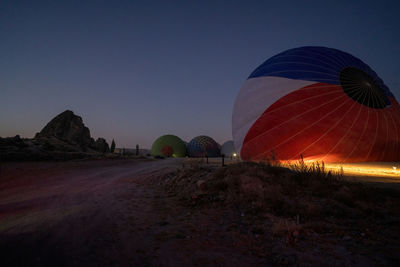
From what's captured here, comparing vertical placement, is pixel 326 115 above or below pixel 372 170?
above

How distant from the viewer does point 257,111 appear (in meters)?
10.0

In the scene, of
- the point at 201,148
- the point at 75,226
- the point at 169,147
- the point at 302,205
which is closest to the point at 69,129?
the point at 169,147

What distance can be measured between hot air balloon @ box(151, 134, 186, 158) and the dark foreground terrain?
3275cm

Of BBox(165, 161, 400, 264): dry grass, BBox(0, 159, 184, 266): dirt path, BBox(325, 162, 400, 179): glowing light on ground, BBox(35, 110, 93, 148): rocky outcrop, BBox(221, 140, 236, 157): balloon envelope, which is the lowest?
BBox(0, 159, 184, 266): dirt path

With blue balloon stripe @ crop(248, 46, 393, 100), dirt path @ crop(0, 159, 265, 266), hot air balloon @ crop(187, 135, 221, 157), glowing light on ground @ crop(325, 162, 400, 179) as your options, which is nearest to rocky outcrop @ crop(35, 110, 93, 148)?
hot air balloon @ crop(187, 135, 221, 157)

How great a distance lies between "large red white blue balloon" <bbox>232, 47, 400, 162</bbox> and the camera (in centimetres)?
855

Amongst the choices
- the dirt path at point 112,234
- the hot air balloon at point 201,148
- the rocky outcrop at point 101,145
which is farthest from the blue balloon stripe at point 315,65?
the rocky outcrop at point 101,145

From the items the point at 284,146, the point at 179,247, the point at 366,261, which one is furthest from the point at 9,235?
the point at 284,146

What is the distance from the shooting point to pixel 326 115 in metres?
8.60

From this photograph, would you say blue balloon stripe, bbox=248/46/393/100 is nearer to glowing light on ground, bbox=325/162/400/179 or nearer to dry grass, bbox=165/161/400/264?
glowing light on ground, bbox=325/162/400/179

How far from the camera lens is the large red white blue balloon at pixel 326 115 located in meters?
8.55

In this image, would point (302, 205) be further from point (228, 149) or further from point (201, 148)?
point (228, 149)

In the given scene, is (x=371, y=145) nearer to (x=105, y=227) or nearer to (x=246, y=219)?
(x=246, y=219)

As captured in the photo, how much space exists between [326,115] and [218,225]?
27.5ft
